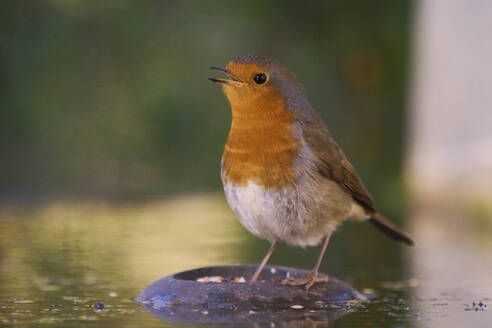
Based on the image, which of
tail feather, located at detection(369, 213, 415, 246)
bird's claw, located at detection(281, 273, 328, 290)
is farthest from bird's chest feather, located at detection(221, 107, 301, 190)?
tail feather, located at detection(369, 213, 415, 246)

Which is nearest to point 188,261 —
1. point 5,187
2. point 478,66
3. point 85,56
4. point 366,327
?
point 366,327

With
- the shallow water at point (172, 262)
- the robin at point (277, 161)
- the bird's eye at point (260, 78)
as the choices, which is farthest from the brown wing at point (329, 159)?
the shallow water at point (172, 262)

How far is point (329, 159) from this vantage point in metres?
3.27

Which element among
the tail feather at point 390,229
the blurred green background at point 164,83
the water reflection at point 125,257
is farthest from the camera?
the blurred green background at point 164,83

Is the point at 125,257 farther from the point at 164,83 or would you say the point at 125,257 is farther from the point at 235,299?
the point at 164,83

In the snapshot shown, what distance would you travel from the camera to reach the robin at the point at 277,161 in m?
3.04

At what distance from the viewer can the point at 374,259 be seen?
15.8 feet

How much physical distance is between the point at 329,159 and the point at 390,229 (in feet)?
2.32

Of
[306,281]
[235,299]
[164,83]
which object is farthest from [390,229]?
[164,83]

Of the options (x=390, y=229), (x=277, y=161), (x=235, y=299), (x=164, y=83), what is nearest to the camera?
(x=235, y=299)

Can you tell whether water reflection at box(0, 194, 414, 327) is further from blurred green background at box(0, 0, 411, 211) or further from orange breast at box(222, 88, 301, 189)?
blurred green background at box(0, 0, 411, 211)

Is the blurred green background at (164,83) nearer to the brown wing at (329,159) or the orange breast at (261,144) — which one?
the brown wing at (329,159)

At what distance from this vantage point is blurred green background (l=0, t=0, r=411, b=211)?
30.8 feet

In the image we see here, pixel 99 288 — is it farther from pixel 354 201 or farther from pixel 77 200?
pixel 77 200
